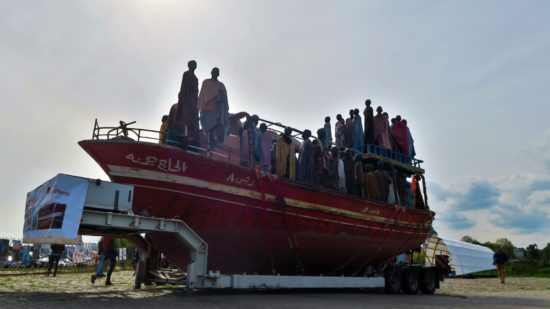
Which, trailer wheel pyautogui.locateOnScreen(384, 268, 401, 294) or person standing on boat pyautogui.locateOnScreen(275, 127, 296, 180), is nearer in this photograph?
person standing on boat pyautogui.locateOnScreen(275, 127, 296, 180)

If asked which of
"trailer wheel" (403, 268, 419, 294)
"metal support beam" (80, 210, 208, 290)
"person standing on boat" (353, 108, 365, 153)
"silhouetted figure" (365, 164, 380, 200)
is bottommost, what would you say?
"trailer wheel" (403, 268, 419, 294)

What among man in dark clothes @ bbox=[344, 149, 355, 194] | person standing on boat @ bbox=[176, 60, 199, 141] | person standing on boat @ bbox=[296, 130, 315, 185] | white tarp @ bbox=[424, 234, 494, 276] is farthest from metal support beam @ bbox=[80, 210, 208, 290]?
white tarp @ bbox=[424, 234, 494, 276]

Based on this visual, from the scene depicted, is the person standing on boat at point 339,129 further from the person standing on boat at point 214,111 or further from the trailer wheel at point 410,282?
the person standing on boat at point 214,111

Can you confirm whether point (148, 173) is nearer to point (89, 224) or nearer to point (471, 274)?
point (89, 224)

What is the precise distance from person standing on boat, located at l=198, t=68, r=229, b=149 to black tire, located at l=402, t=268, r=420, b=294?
23.5 ft

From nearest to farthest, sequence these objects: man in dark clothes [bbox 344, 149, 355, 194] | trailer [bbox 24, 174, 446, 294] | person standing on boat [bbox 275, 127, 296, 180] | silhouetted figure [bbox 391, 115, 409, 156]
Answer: trailer [bbox 24, 174, 446, 294]
person standing on boat [bbox 275, 127, 296, 180]
man in dark clothes [bbox 344, 149, 355, 194]
silhouetted figure [bbox 391, 115, 409, 156]

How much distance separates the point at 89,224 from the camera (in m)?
7.69

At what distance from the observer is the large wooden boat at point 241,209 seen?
359 inches

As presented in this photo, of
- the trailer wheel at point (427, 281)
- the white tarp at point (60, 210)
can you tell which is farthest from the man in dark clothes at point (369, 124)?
the white tarp at point (60, 210)

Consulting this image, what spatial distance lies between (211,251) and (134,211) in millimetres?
1949

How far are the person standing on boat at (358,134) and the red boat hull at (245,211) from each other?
2.02 m

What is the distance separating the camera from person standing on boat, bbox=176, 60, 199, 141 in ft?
32.4

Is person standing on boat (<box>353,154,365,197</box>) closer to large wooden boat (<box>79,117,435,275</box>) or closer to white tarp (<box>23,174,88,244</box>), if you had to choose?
large wooden boat (<box>79,117,435,275</box>)

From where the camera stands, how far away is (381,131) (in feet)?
51.2
